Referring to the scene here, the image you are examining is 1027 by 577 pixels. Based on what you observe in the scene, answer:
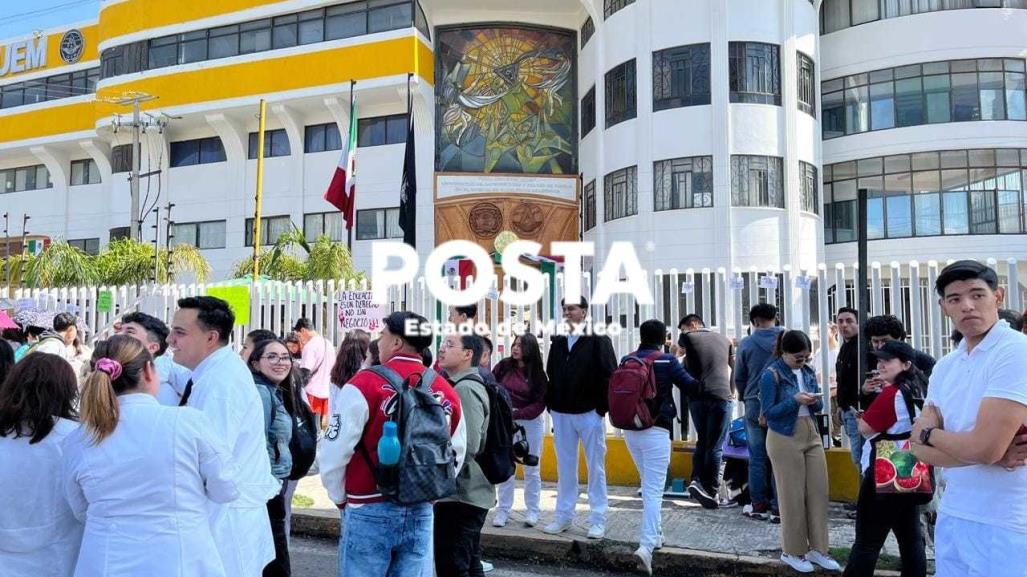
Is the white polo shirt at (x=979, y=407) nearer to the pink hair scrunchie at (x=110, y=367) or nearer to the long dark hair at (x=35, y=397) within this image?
the pink hair scrunchie at (x=110, y=367)

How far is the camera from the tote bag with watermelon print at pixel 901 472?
4.26m

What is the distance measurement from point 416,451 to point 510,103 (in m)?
24.2

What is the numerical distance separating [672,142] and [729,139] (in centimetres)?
154

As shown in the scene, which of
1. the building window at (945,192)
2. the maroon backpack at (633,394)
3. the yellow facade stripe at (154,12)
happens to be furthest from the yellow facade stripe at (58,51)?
the maroon backpack at (633,394)

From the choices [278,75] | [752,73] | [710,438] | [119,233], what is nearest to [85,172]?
[119,233]

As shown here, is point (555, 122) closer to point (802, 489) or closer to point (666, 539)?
point (666, 539)

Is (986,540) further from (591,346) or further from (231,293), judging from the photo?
(231,293)

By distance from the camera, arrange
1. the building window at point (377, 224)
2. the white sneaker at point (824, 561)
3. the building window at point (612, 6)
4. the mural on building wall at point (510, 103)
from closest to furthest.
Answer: the white sneaker at point (824, 561) < the building window at point (612, 6) < the mural on building wall at point (510, 103) < the building window at point (377, 224)

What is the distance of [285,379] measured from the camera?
4.74 metres

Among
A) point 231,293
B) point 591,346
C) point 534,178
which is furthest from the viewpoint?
point 534,178

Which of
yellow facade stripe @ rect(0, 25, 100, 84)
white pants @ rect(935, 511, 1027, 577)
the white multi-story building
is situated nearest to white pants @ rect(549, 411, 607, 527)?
white pants @ rect(935, 511, 1027, 577)

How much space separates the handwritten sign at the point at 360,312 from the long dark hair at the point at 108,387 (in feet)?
23.7

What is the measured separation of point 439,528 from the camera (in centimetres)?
439

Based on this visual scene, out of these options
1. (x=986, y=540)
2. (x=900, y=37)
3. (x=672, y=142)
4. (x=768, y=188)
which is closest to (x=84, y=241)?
(x=672, y=142)
